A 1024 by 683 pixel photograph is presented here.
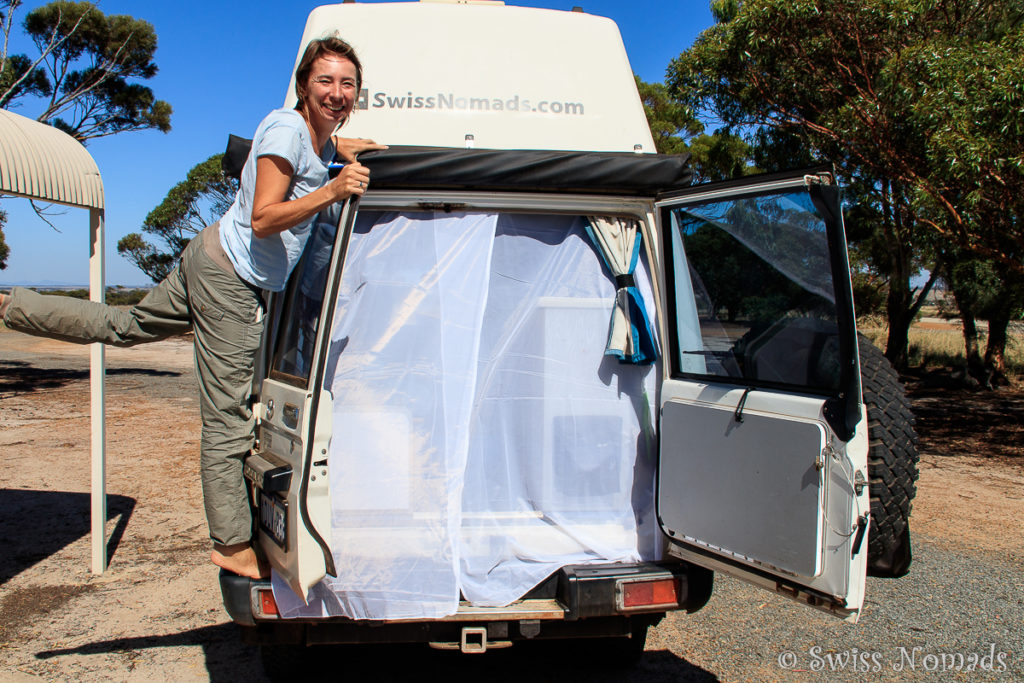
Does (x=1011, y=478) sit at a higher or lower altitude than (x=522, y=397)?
lower

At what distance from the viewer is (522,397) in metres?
3.47

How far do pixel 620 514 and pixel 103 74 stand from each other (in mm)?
16889

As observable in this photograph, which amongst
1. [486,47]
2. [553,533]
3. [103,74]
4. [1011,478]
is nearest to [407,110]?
[486,47]

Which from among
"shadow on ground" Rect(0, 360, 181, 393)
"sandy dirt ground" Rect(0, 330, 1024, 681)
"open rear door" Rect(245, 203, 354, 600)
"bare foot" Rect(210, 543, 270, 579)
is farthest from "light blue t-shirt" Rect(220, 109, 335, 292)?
"shadow on ground" Rect(0, 360, 181, 393)

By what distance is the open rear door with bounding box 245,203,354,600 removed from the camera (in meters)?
2.64

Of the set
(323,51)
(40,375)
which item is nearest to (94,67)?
(40,375)

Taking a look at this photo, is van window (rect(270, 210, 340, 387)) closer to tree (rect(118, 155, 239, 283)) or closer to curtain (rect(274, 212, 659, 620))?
curtain (rect(274, 212, 659, 620))

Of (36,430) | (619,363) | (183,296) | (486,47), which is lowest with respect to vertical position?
(36,430)

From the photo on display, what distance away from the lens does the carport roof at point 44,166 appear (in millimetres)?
4402

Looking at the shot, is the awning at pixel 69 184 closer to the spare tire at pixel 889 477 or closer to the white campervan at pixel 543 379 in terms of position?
the white campervan at pixel 543 379

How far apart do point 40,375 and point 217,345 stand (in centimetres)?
1404

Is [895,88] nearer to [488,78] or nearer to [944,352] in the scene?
[488,78]

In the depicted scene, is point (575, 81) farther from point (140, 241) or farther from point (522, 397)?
point (140, 241)

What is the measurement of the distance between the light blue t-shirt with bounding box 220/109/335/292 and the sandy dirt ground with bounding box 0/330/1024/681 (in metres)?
1.97
